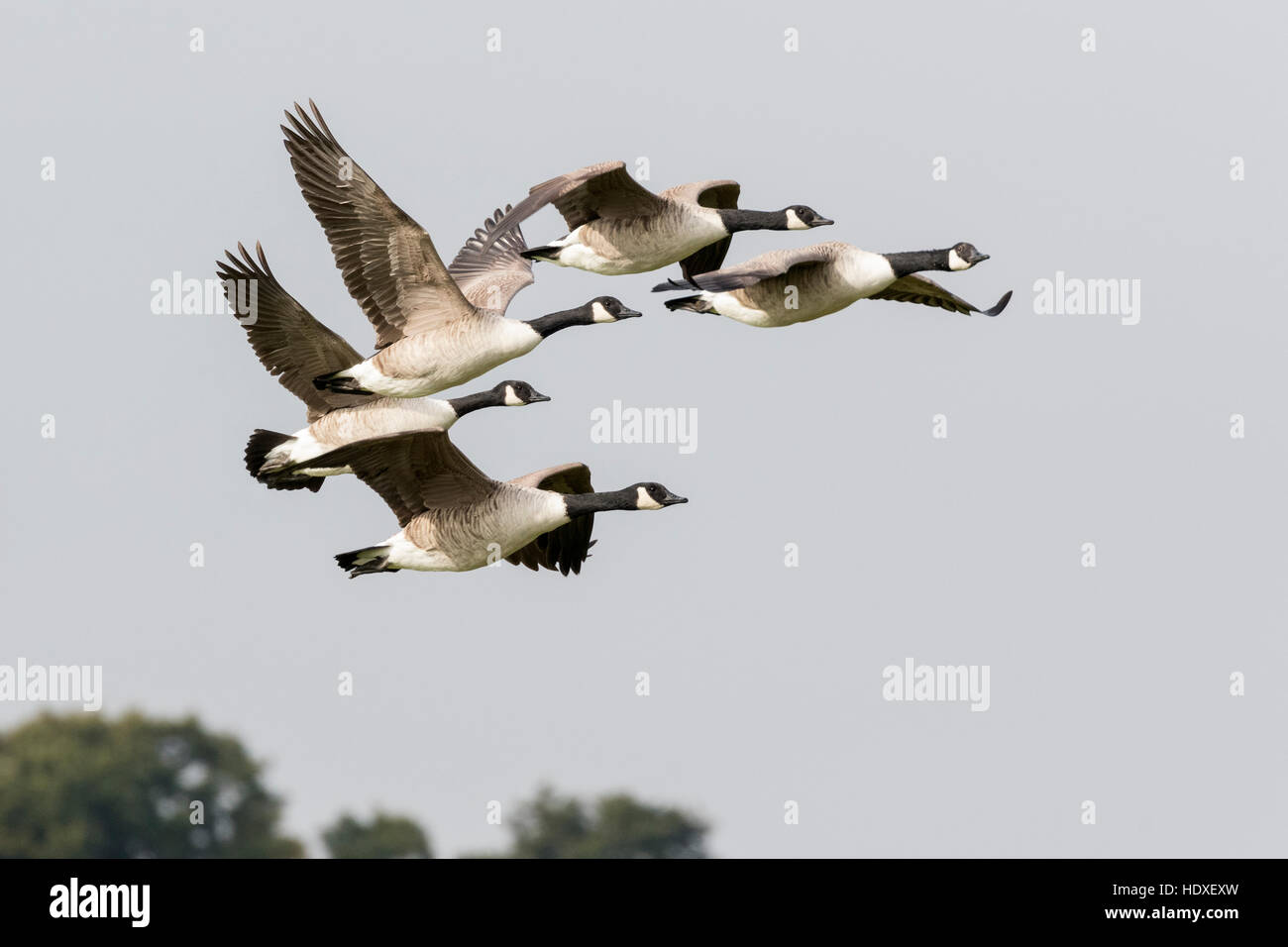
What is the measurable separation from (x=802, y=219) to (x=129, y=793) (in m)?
35.2

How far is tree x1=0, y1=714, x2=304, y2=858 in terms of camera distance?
47.8 meters

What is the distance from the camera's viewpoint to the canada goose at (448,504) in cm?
1645

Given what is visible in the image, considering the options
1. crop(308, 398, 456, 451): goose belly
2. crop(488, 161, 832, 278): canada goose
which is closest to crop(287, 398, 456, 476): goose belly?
crop(308, 398, 456, 451): goose belly

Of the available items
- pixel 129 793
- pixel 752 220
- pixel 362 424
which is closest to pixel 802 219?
pixel 752 220

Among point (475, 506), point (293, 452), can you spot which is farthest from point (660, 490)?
point (293, 452)

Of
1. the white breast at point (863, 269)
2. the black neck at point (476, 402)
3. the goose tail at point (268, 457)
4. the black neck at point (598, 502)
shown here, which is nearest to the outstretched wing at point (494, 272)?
the black neck at point (476, 402)

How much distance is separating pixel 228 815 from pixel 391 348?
34402mm

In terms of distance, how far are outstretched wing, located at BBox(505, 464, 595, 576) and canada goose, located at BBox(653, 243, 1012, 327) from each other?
1.61 m

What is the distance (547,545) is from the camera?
727 inches

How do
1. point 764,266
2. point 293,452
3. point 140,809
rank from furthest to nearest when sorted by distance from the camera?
point 140,809
point 293,452
point 764,266

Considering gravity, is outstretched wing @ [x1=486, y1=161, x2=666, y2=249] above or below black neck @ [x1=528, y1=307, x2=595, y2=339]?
above

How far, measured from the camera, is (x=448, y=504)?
16.8 m

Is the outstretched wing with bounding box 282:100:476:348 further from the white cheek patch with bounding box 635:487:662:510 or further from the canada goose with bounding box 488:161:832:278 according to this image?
the white cheek patch with bounding box 635:487:662:510
